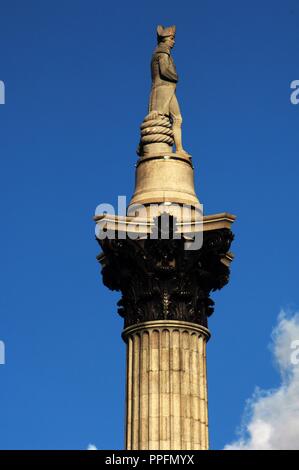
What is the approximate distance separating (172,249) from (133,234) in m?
1.28

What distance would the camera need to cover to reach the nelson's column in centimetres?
3606

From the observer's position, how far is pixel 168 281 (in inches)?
1479

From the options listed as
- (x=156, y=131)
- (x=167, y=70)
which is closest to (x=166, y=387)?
(x=156, y=131)

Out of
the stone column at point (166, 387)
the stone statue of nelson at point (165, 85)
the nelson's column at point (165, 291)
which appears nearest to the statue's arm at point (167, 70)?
the stone statue of nelson at point (165, 85)

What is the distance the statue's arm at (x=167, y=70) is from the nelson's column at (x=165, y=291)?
338 cm

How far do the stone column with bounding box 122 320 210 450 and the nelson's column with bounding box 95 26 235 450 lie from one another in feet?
0.10

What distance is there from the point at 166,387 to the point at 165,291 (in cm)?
303

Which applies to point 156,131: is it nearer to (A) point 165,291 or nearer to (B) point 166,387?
(A) point 165,291

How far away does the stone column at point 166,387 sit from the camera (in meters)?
35.7

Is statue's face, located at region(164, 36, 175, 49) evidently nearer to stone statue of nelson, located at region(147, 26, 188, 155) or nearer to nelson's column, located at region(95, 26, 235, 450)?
stone statue of nelson, located at region(147, 26, 188, 155)

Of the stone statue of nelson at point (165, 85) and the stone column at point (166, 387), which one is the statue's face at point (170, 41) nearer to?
the stone statue of nelson at point (165, 85)

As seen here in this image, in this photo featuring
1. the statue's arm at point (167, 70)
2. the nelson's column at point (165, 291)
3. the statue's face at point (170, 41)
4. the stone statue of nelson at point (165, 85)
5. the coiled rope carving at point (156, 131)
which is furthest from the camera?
the statue's face at point (170, 41)

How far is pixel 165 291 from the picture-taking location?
37375 millimetres
